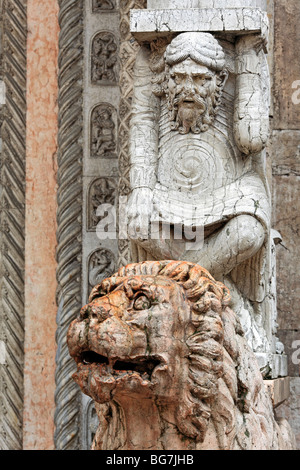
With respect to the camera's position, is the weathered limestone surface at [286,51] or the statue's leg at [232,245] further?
the weathered limestone surface at [286,51]

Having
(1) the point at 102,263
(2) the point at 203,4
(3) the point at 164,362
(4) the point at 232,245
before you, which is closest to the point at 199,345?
(3) the point at 164,362

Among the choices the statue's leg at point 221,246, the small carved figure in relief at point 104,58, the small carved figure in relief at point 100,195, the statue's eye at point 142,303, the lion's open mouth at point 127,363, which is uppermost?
the small carved figure in relief at point 104,58

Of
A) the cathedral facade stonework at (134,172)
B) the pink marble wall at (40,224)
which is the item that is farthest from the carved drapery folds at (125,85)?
the pink marble wall at (40,224)

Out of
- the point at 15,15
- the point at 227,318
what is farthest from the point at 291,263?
the point at 227,318

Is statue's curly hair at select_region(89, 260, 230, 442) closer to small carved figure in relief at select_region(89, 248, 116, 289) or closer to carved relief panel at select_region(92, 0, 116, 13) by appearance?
small carved figure in relief at select_region(89, 248, 116, 289)

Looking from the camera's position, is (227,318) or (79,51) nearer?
(227,318)

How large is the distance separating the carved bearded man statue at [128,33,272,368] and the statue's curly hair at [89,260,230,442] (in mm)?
1191

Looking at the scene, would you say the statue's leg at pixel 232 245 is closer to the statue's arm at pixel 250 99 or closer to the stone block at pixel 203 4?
the statue's arm at pixel 250 99

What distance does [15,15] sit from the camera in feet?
17.3

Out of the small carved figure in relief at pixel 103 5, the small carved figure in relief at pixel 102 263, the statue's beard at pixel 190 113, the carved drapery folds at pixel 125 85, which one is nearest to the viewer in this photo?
the statue's beard at pixel 190 113

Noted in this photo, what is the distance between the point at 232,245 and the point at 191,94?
0.66 metres

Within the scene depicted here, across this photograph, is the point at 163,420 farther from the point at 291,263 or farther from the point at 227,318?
the point at 291,263

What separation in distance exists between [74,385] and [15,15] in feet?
6.47

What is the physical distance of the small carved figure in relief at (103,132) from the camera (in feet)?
16.9
